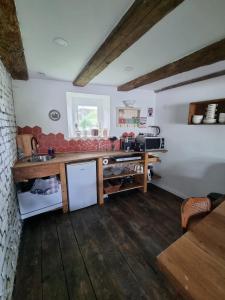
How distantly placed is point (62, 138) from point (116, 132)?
1096mm

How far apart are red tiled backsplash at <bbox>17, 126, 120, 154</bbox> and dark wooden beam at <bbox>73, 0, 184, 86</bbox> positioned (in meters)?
1.50

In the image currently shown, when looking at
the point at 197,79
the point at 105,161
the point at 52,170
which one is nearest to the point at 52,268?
the point at 52,170

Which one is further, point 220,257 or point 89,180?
point 89,180

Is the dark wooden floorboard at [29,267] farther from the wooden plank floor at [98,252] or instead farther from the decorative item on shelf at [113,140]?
the decorative item on shelf at [113,140]

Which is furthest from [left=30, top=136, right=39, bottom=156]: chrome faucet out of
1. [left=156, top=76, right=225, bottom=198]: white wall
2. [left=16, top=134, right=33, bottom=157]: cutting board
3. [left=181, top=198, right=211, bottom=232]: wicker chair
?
[left=156, top=76, right=225, bottom=198]: white wall

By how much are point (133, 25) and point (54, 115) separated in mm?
1935

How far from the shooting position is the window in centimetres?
269

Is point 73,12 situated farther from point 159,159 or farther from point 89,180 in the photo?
point 159,159

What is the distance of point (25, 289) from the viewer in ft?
4.14

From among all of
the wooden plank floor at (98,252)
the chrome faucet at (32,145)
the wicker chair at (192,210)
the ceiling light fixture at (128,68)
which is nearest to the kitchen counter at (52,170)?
the chrome faucet at (32,145)

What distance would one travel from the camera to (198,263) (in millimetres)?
671

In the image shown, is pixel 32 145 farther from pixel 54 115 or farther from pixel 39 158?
pixel 54 115

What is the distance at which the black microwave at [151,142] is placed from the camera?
110 inches

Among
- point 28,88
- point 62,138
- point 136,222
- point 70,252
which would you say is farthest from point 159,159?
point 28,88
